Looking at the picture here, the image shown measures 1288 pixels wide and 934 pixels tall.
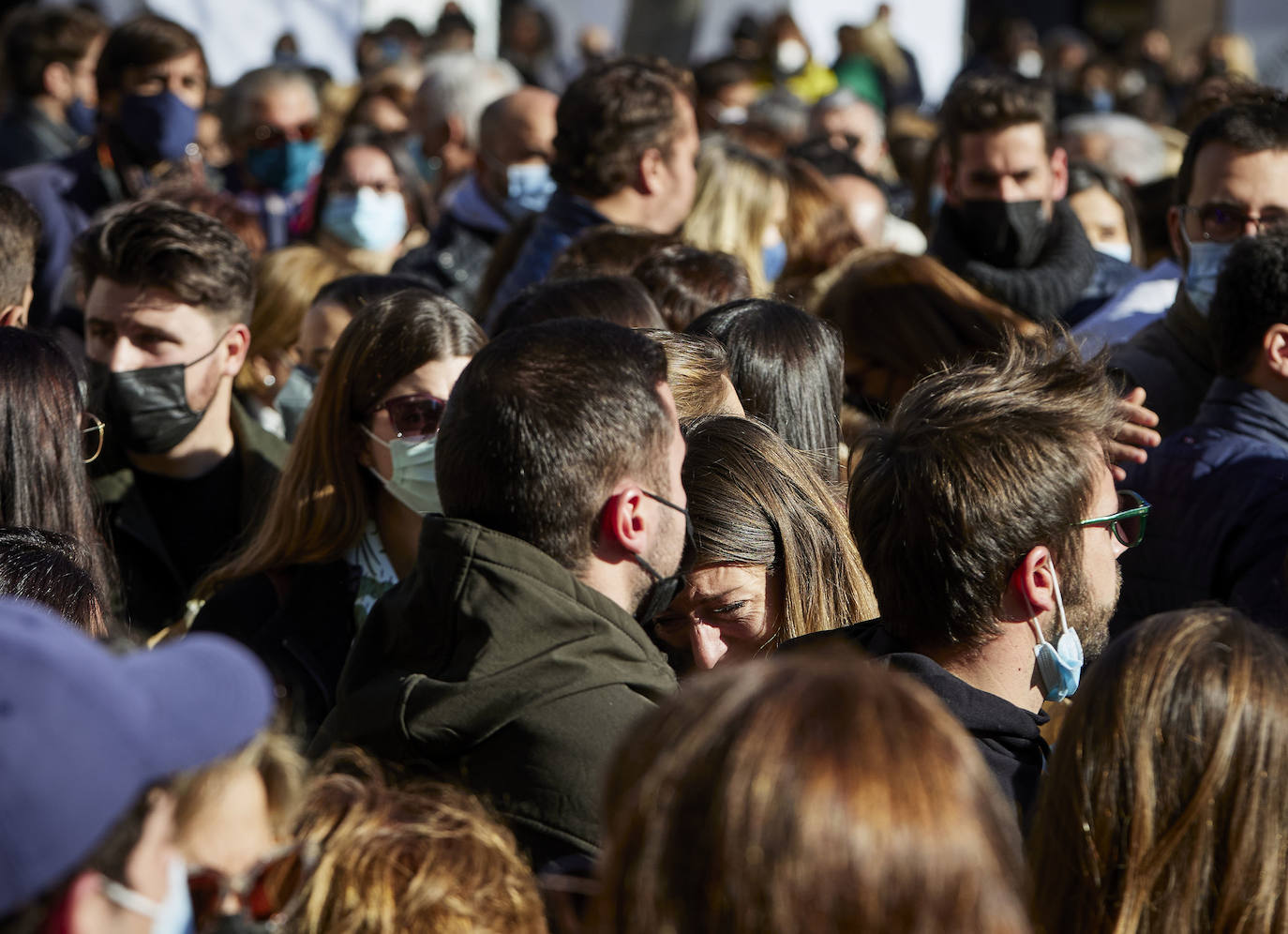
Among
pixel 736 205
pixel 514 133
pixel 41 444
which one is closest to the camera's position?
pixel 41 444

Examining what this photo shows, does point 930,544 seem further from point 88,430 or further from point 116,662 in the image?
point 88,430

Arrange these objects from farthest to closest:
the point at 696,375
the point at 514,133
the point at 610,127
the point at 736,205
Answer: the point at 514,133
the point at 736,205
the point at 610,127
the point at 696,375

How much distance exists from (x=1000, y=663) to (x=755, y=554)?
658 mm

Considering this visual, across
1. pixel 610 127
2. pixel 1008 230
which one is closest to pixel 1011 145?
pixel 1008 230

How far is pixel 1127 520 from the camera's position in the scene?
9.27 feet

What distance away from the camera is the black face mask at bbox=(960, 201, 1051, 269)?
5246mm

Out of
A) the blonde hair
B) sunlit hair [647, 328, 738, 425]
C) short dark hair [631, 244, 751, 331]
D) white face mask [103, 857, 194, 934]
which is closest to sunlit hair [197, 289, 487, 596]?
sunlit hair [647, 328, 738, 425]

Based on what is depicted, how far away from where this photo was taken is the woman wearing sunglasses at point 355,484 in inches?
132

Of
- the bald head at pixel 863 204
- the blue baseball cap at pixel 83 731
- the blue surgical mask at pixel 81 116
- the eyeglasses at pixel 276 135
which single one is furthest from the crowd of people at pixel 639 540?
the blue surgical mask at pixel 81 116

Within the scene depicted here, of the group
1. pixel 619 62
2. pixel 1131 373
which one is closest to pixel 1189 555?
pixel 1131 373

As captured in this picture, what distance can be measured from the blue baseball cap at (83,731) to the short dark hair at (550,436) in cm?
109

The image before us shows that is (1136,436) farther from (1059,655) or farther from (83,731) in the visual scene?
(83,731)

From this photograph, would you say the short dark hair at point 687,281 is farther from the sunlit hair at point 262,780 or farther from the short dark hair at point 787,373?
the sunlit hair at point 262,780

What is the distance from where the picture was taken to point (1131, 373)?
4148 mm
